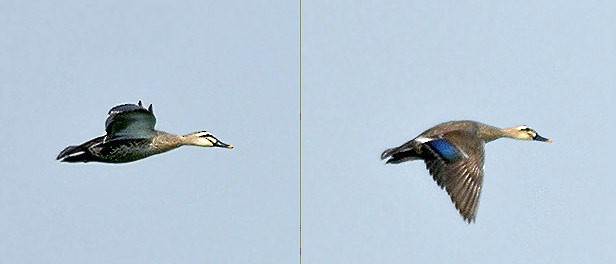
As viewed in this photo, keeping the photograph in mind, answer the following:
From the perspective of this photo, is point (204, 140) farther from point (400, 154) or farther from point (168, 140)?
point (400, 154)

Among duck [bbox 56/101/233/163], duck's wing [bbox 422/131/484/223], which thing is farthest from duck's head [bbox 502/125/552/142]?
duck [bbox 56/101/233/163]

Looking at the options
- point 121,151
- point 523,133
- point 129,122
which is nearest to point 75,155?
point 121,151

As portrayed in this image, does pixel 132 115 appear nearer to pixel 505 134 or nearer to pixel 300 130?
pixel 300 130

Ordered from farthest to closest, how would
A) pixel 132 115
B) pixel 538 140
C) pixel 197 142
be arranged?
pixel 538 140 < pixel 197 142 < pixel 132 115

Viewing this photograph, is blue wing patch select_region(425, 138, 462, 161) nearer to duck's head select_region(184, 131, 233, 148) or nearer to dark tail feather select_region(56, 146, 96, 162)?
duck's head select_region(184, 131, 233, 148)

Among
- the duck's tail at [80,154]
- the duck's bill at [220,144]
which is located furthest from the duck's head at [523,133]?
the duck's tail at [80,154]

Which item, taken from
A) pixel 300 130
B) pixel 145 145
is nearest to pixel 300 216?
pixel 300 130
